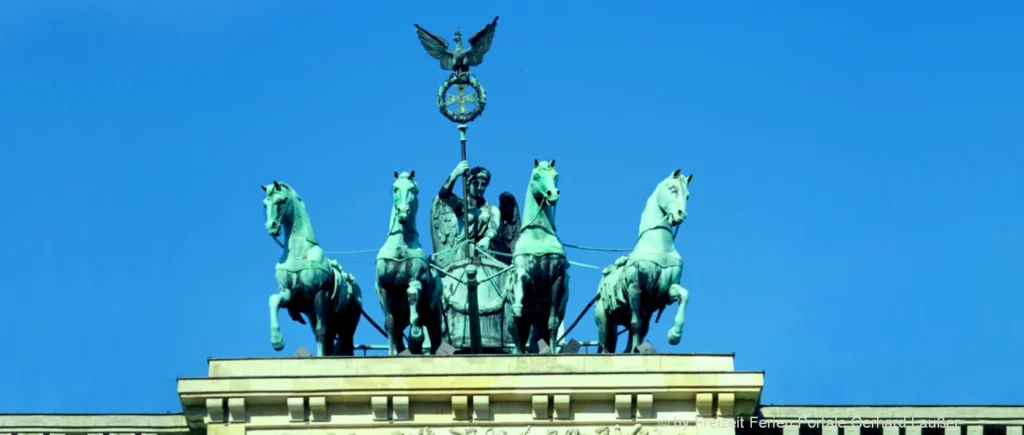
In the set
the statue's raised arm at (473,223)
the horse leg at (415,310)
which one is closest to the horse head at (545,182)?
the horse leg at (415,310)

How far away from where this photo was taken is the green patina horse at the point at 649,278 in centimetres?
6519

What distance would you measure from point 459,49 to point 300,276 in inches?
290

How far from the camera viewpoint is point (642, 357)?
64250mm

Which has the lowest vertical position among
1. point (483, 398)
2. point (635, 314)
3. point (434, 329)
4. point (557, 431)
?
point (557, 431)

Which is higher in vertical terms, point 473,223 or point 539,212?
point 473,223

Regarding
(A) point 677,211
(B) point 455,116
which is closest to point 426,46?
(B) point 455,116

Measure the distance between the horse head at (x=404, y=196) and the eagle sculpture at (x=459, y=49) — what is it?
21.3ft

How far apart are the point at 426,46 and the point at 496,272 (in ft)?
13.5

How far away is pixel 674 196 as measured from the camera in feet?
216

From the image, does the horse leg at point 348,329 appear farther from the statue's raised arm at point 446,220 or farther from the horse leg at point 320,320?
the statue's raised arm at point 446,220

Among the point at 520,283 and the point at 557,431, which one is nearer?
the point at 557,431

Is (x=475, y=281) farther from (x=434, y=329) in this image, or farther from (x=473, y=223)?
(x=473, y=223)

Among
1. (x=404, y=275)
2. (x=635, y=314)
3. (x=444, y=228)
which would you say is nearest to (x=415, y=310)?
(x=404, y=275)

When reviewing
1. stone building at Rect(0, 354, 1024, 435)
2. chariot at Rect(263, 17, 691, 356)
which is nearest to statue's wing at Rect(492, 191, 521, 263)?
chariot at Rect(263, 17, 691, 356)
